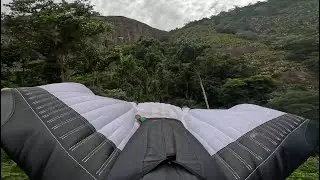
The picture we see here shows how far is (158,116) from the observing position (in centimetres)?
126

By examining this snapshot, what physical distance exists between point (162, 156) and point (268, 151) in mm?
452

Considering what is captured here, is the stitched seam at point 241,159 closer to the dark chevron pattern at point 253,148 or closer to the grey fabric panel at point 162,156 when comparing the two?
the dark chevron pattern at point 253,148

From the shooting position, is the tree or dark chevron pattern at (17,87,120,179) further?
the tree

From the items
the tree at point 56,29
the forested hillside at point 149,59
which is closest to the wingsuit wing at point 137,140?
the forested hillside at point 149,59

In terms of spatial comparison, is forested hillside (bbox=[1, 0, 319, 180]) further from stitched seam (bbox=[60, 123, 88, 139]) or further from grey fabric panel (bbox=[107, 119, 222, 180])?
stitched seam (bbox=[60, 123, 88, 139])

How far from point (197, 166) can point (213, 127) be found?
1.21 ft

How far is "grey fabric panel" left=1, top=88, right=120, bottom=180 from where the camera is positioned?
3.48 ft

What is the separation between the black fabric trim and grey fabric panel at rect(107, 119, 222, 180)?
0.12 meters

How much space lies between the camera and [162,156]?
102 cm

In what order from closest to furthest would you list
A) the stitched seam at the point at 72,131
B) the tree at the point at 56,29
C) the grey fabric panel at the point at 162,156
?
the grey fabric panel at the point at 162,156 < the stitched seam at the point at 72,131 < the tree at the point at 56,29

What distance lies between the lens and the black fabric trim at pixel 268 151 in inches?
46.7

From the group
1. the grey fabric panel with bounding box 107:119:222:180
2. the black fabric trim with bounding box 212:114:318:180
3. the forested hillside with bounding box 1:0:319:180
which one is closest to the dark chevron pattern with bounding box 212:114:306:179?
the black fabric trim with bounding box 212:114:318:180

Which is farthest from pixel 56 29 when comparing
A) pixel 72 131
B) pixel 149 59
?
pixel 72 131

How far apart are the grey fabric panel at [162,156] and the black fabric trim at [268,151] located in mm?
120
